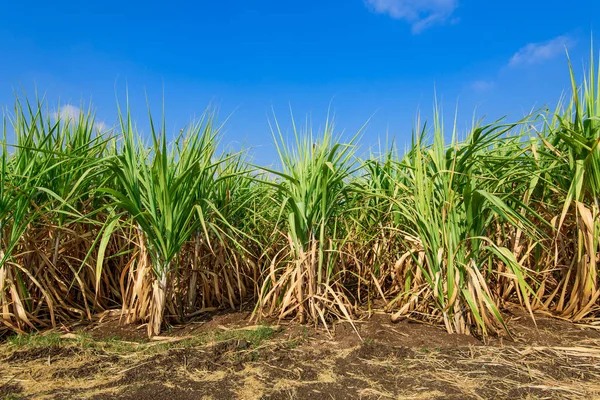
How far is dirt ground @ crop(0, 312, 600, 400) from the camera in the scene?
2014 millimetres

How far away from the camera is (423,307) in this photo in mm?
2842

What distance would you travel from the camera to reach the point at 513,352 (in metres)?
2.40

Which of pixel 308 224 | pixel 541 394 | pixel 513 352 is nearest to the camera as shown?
pixel 541 394

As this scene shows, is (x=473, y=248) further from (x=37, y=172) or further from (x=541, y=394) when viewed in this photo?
(x=37, y=172)

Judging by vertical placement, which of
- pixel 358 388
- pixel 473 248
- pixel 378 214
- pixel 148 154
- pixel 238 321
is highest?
pixel 148 154

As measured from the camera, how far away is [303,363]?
90.3 inches

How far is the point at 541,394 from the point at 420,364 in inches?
21.1

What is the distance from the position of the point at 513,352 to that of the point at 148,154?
9.15 ft

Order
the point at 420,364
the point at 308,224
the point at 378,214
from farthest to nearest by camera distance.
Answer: the point at 378,214, the point at 308,224, the point at 420,364

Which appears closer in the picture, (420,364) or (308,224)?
(420,364)

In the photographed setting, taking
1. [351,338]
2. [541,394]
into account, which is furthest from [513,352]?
[351,338]

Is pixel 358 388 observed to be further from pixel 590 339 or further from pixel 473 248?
pixel 590 339

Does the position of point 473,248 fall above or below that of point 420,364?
above

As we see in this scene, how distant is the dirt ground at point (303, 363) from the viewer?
6.61 feet
